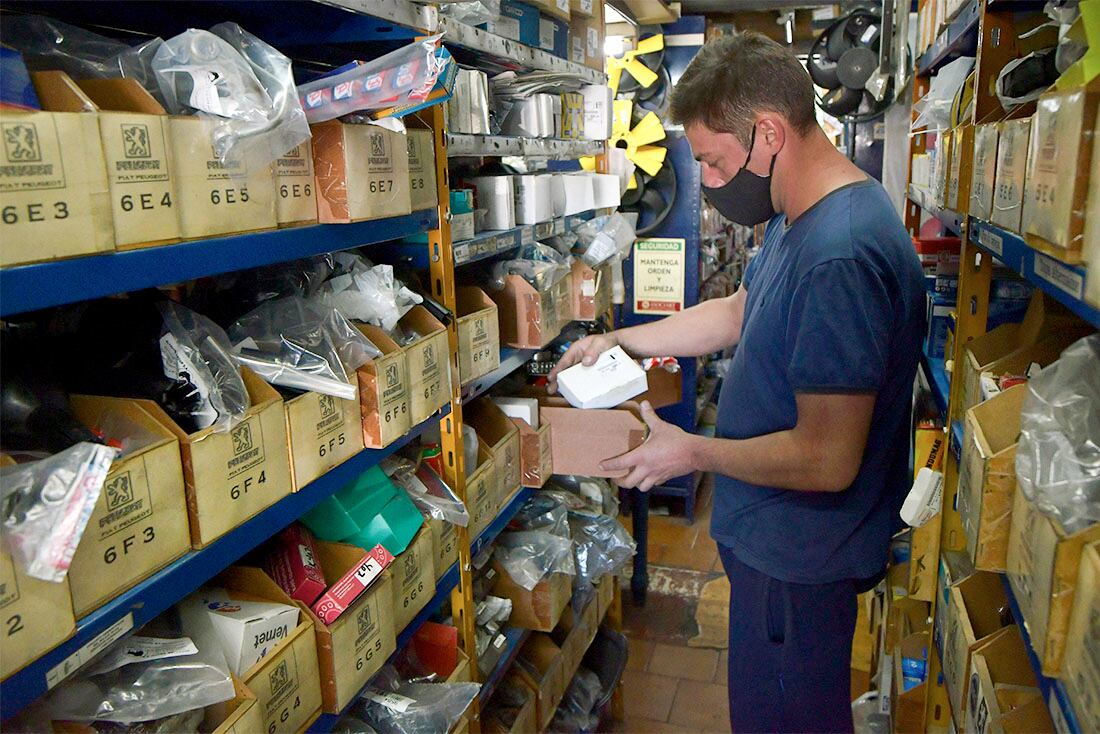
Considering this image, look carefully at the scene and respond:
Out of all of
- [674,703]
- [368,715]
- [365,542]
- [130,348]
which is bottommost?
[674,703]

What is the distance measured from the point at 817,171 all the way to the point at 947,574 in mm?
1023

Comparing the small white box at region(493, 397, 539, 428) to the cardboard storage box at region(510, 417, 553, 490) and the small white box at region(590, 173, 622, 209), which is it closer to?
the cardboard storage box at region(510, 417, 553, 490)

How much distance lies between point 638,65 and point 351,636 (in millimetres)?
3362

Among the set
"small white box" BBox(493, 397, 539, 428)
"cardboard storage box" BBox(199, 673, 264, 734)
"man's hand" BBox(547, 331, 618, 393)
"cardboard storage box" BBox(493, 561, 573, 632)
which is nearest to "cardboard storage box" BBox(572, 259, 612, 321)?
"man's hand" BBox(547, 331, 618, 393)

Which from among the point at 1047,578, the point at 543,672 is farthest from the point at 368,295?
the point at 543,672

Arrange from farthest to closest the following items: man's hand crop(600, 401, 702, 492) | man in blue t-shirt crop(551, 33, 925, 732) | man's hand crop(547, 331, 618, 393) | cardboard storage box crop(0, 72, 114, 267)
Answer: man's hand crop(547, 331, 618, 393) → man's hand crop(600, 401, 702, 492) → man in blue t-shirt crop(551, 33, 925, 732) → cardboard storage box crop(0, 72, 114, 267)

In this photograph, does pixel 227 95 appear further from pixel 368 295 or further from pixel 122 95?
pixel 368 295

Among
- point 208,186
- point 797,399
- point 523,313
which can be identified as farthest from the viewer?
point 523,313

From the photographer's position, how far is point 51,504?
0.80m

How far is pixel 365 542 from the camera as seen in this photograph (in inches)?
59.3

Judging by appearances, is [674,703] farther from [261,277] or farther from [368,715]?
[261,277]

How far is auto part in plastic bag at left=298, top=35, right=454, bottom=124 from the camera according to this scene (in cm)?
114

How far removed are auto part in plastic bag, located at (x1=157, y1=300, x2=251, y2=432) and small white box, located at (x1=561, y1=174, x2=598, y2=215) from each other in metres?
1.39

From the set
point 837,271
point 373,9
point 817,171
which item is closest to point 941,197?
point 817,171
